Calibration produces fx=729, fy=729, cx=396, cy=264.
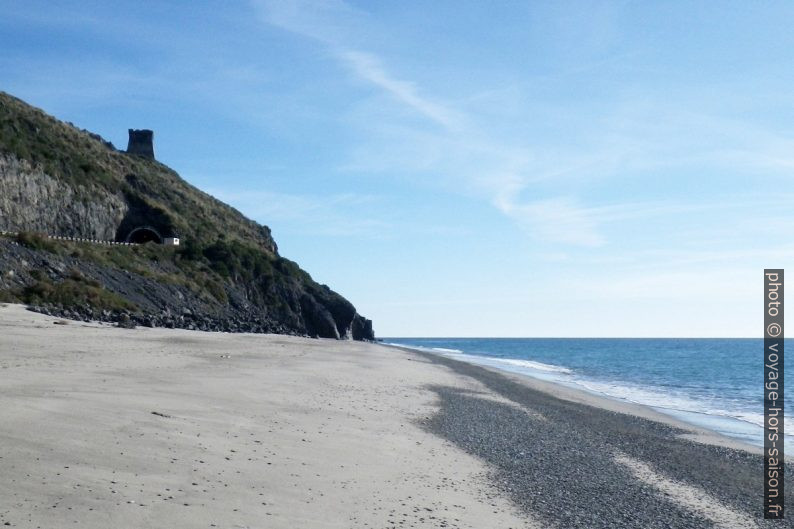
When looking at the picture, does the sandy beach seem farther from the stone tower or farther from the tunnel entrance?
the stone tower

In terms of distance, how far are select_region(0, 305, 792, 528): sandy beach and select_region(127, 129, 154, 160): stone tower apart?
2640 inches

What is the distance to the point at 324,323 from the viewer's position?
61594 millimetres

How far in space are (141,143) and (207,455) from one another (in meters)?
83.2

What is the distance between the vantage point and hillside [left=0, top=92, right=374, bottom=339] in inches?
1353

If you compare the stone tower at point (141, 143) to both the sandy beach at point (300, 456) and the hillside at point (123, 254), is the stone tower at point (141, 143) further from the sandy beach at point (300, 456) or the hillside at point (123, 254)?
the sandy beach at point (300, 456)

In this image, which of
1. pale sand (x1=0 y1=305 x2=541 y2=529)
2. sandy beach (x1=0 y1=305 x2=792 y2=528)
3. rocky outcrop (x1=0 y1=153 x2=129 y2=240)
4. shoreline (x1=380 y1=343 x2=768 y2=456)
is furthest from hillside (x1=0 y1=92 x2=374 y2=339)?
shoreline (x1=380 y1=343 x2=768 y2=456)

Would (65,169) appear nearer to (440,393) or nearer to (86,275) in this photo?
(86,275)

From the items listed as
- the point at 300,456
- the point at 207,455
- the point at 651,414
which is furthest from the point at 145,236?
the point at 207,455

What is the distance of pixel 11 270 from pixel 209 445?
84.1ft

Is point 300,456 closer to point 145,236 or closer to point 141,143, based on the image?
point 145,236

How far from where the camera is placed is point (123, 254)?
4512cm

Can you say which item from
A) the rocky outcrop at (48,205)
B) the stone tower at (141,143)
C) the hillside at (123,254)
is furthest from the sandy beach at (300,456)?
the stone tower at (141,143)

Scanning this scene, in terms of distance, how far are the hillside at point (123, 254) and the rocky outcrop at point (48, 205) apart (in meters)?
0.07

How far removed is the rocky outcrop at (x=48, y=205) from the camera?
43.3 meters
